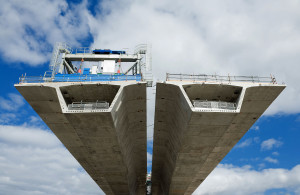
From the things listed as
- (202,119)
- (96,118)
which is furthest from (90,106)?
(202,119)

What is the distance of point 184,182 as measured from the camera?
33562mm

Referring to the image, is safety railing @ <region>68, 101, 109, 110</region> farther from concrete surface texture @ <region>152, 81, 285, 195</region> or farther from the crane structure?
concrete surface texture @ <region>152, 81, 285, 195</region>

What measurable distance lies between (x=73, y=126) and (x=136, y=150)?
11.7 m

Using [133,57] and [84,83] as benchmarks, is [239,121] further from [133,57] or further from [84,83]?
[84,83]

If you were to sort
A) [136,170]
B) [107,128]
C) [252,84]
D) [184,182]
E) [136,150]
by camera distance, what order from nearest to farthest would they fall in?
[252,84] < [107,128] < [136,150] < [184,182] < [136,170]

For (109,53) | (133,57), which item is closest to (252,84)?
(133,57)

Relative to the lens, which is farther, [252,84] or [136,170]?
[136,170]

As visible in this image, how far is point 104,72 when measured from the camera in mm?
22906

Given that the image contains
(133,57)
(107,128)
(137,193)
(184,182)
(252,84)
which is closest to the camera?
(252,84)

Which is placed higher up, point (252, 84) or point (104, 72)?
point (104, 72)

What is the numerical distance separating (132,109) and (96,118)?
13.5 ft

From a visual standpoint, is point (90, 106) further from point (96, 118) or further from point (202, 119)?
point (202, 119)

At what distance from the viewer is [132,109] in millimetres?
21922

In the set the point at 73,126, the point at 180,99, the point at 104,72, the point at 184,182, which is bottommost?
the point at 184,182
